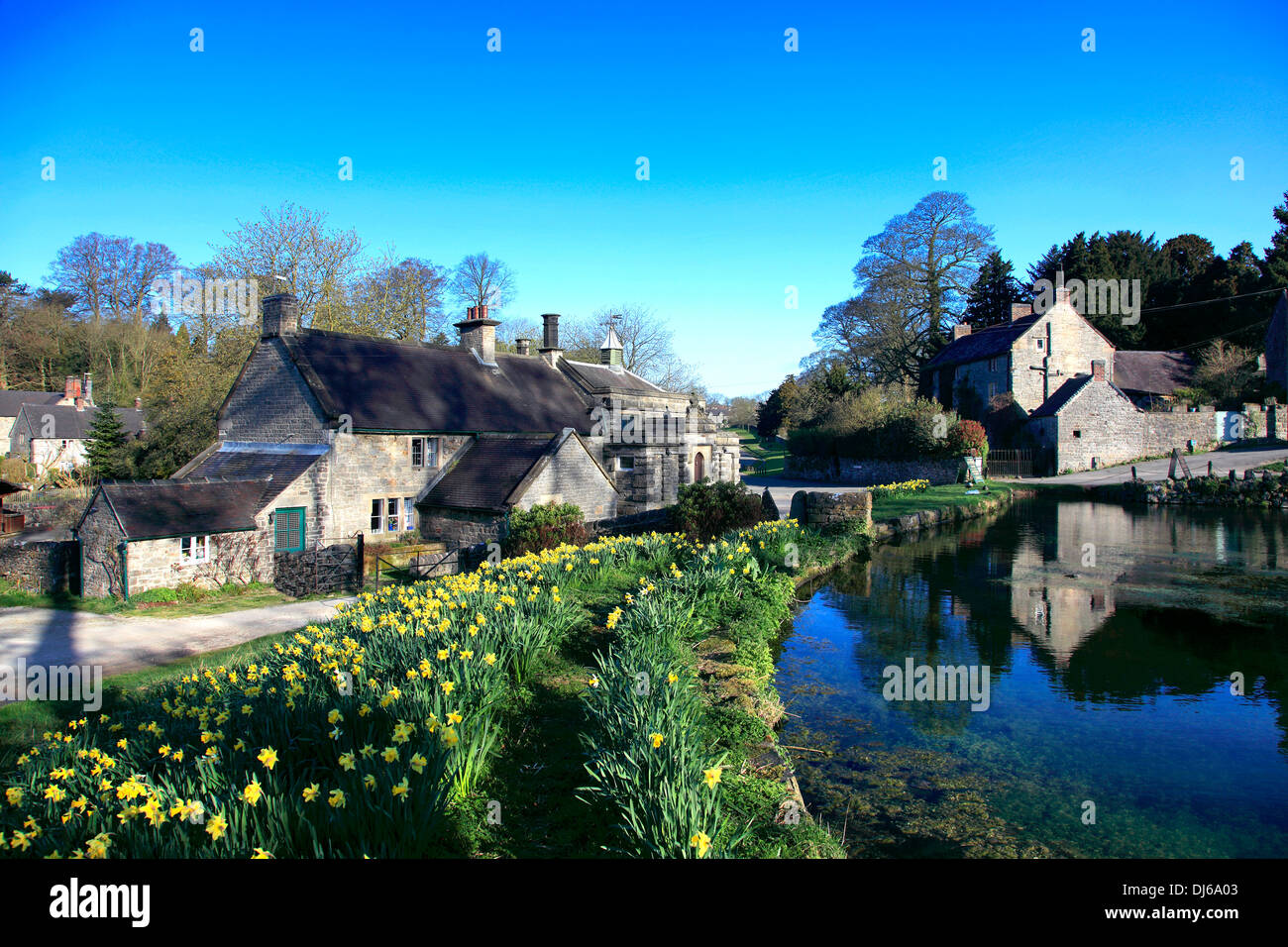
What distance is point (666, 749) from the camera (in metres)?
5.15

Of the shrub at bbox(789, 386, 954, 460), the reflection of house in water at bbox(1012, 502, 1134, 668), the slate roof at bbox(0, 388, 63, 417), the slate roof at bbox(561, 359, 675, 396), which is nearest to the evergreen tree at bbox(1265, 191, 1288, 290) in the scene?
the shrub at bbox(789, 386, 954, 460)

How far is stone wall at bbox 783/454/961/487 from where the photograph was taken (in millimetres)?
38166

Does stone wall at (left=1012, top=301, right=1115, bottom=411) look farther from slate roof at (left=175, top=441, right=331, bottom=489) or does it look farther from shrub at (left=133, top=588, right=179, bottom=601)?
shrub at (left=133, top=588, right=179, bottom=601)

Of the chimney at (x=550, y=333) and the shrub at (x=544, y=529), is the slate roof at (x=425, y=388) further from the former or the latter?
the shrub at (x=544, y=529)

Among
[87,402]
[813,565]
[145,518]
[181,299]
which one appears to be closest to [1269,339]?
[813,565]

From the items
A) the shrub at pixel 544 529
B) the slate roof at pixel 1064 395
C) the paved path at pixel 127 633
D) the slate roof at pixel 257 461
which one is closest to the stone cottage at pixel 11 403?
the slate roof at pixel 257 461

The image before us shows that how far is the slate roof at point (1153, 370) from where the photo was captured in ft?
143

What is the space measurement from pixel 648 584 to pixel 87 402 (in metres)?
60.0

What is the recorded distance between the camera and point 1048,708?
29.5 ft

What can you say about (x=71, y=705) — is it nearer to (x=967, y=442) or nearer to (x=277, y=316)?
(x=277, y=316)

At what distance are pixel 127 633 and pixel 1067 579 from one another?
65.3 feet

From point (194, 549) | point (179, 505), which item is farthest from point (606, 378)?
point (194, 549)
